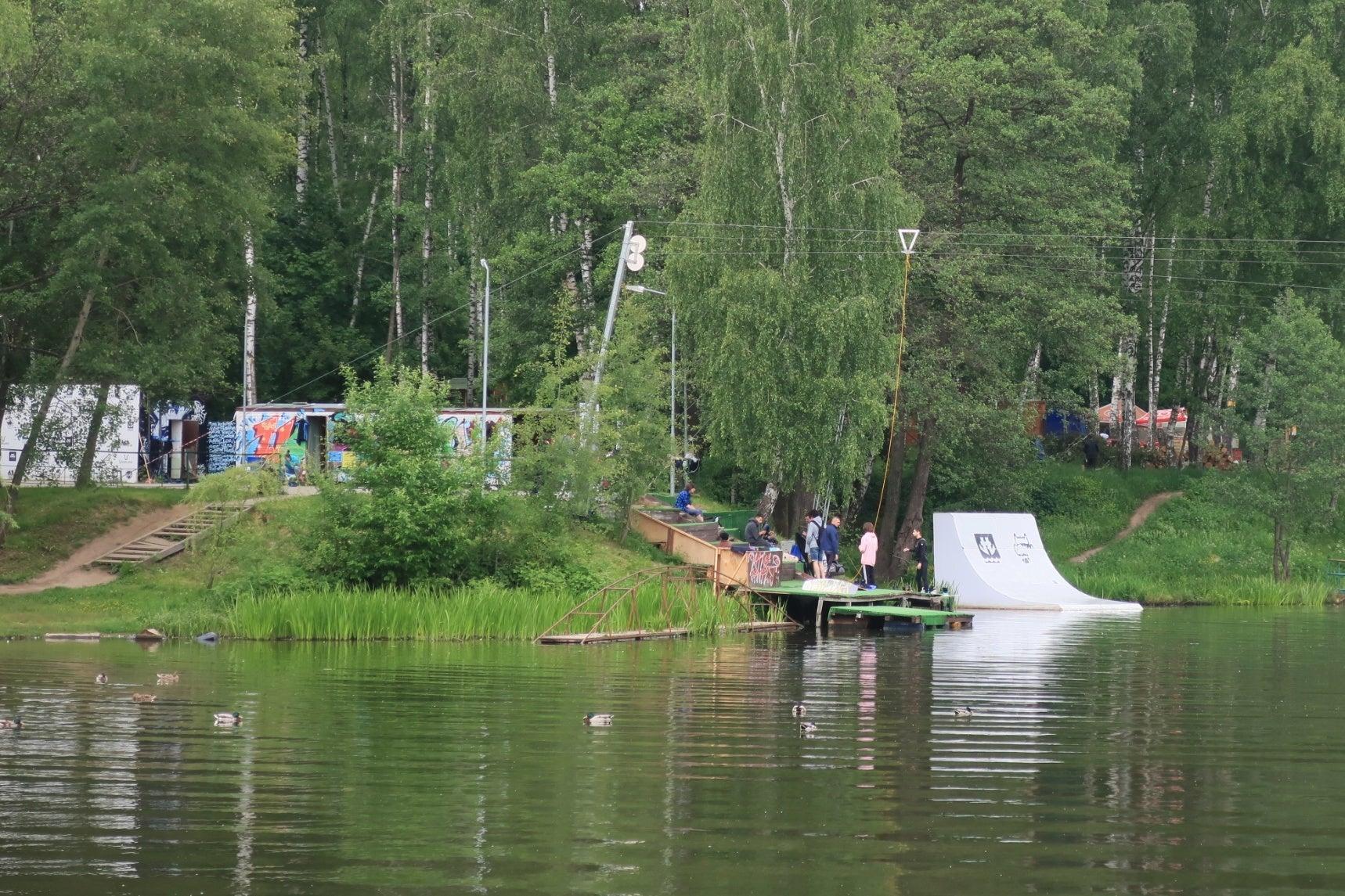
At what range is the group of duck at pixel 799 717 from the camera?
17.6m

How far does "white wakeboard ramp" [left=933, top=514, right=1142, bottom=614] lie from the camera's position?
41.2m

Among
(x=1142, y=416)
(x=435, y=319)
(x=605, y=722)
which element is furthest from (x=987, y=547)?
(x=605, y=722)

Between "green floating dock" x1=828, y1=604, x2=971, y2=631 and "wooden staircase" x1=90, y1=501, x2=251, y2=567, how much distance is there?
1212 centimetres

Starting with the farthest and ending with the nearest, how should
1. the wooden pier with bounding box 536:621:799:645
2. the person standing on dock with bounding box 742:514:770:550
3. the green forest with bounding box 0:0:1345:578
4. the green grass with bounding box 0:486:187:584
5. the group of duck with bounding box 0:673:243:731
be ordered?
the green forest with bounding box 0:0:1345:578
the person standing on dock with bounding box 742:514:770:550
the green grass with bounding box 0:486:187:584
the wooden pier with bounding box 536:621:799:645
the group of duck with bounding box 0:673:243:731

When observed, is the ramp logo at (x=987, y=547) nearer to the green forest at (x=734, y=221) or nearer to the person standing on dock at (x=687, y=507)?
the green forest at (x=734, y=221)

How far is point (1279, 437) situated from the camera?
1922 inches

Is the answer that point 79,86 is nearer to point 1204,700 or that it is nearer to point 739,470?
point 739,470

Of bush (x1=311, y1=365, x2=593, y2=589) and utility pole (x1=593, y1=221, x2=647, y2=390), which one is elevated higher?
utility pole (x1=593, y1=221, x2=647, y2=390)

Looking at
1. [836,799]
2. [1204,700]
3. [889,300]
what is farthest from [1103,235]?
[836,799]

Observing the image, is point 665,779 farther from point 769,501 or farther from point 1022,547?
point 1022,547

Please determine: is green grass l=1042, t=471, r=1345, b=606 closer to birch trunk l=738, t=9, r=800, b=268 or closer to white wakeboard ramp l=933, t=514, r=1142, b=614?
white wakeboard ramp l=933, t=514, r=1142, b=614

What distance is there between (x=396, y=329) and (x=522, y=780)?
44.8 m

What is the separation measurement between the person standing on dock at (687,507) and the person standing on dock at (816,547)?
423 cm

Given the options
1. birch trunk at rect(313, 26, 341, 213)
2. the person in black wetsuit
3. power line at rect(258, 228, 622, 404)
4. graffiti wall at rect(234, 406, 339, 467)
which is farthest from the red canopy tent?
graffiti wall at rect(234, 406, 339, 467)
